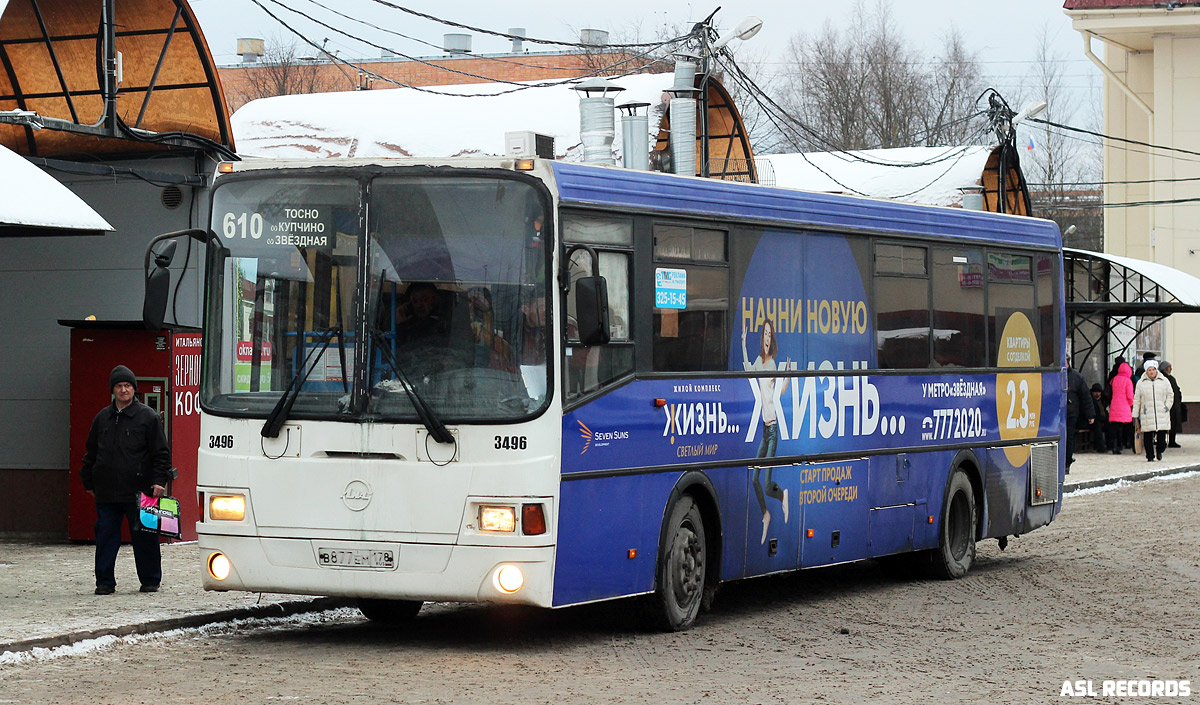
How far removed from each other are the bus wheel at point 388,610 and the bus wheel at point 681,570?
67.4 inches

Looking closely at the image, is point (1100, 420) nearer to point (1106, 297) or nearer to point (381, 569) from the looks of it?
point (1106, 297)

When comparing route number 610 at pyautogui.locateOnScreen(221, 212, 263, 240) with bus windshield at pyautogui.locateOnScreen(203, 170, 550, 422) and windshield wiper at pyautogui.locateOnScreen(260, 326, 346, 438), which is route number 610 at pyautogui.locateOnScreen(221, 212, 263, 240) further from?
windshield wiper at pyautogui.locateOnScreen(260, 326, 346, 438)

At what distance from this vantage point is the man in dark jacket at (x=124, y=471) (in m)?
12.5

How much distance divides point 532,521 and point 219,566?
1.91 metres

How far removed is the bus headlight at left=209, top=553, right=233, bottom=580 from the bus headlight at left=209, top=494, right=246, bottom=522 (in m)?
0.21

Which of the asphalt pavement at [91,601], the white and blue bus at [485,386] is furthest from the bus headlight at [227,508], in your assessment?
the asphalt pavement at [91,601]

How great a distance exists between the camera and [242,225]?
404 inches

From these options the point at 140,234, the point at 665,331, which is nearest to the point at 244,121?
→ the point at 140,234

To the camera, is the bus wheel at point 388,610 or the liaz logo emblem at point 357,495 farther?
the bus wheel at point 388,610

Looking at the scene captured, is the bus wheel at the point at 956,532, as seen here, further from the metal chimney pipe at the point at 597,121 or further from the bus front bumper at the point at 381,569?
the metal chimney pipe at the point at 597,121

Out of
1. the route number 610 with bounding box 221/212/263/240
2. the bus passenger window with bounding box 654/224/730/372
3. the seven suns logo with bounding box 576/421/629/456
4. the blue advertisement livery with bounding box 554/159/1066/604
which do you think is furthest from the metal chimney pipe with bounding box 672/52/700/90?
the route number 610 with bounding box 221/212/263/240

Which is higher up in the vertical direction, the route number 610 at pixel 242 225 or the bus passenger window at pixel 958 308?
the route number 610 at pixel 242 225

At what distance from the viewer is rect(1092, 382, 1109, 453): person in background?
35.3 metres

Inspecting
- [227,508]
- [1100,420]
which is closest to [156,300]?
[227,508]
